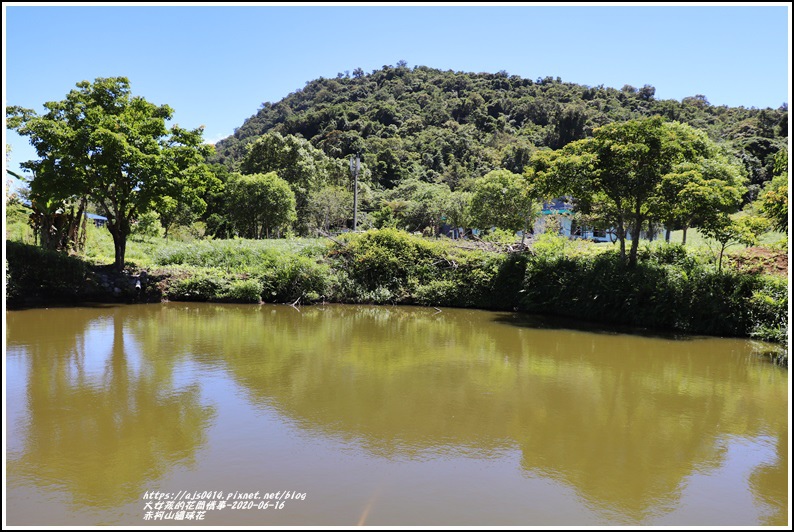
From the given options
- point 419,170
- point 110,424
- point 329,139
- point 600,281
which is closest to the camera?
point 110,424

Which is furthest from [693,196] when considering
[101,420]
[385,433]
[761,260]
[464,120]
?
[464,120]

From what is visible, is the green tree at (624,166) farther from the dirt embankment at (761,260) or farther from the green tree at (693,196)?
the dirt embankment at (761,260)

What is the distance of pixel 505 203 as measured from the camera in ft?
102

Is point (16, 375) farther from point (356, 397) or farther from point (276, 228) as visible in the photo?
point (276, 228)

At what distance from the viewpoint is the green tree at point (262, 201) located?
107 feet

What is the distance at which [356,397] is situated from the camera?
766 cm

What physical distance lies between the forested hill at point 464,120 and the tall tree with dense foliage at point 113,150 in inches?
1297

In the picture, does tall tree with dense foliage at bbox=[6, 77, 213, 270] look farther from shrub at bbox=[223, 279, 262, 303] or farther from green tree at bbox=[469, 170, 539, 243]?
green tree at bbox=[469, 170, 539, 243]

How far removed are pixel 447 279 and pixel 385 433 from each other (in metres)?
12.8

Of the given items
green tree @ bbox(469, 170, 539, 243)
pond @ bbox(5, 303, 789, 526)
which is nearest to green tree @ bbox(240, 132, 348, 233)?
green tree @ bbox(469, 170, 539, 243)

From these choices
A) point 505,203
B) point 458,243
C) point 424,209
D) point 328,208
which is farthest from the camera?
point 424,209

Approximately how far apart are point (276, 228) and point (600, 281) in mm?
24326

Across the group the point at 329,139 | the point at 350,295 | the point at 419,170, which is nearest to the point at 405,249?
the point at 350,295

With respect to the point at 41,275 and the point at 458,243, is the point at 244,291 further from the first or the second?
the point at 458,243
